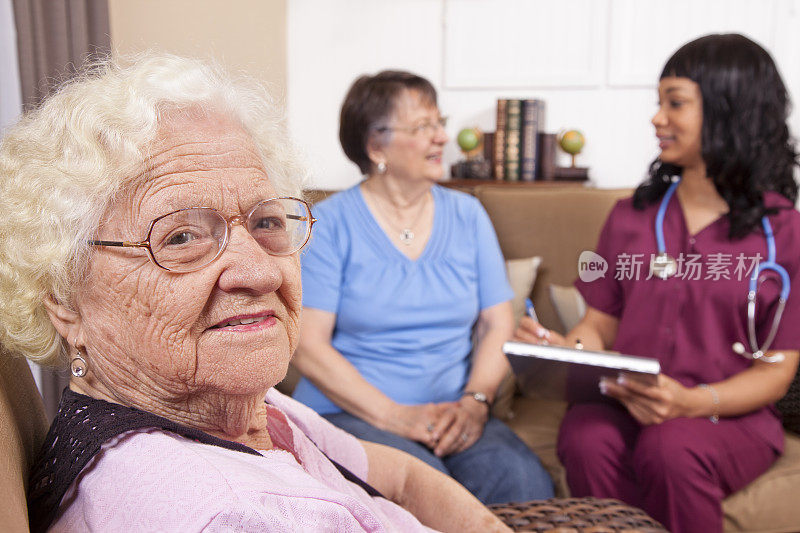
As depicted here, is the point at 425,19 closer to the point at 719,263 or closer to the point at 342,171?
the point at 342,171

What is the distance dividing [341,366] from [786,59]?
2254mm

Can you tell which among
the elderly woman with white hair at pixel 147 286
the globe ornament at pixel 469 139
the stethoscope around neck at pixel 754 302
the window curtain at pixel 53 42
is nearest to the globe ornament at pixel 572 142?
the globe ornament at pixel 469 139

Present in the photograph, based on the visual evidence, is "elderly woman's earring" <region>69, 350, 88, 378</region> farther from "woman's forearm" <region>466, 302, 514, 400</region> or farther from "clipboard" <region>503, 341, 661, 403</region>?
"woman's forearm" <region>466, 302, 514, 400</region>

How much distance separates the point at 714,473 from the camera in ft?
4.81

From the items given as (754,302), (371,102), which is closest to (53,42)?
(371,102)

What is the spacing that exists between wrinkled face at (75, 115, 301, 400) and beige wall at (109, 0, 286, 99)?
1.24 metres

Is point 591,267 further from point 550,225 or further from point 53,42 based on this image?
point 53,42

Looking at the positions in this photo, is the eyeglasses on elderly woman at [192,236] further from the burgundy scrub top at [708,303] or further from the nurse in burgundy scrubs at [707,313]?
the burgundy scrub top at [708,303]

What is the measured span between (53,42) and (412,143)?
953 mm

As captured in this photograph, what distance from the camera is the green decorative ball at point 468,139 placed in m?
2.84

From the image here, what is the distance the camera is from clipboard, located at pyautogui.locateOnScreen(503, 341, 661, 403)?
130 centimetres

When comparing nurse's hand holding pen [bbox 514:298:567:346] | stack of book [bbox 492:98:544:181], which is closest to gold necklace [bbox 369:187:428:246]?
nurse's hand holding pen [bbox 514:298:567:346]

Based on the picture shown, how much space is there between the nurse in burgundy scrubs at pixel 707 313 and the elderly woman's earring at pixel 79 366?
1.03 metres

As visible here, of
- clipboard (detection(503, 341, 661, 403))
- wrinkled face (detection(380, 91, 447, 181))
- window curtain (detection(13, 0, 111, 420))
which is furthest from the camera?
wrinkled face (detection(380, 91, 447, 181))
